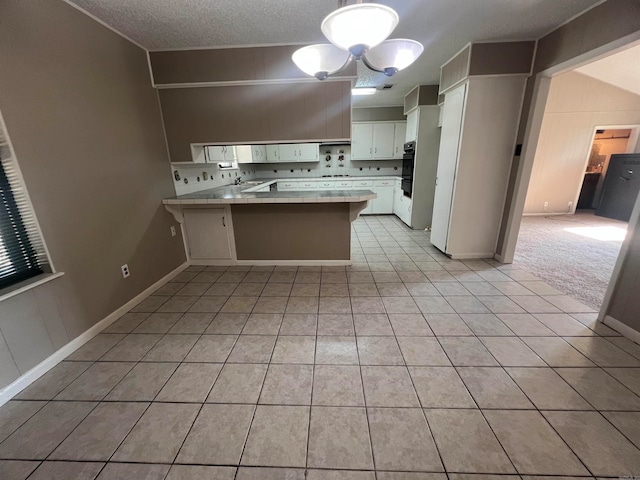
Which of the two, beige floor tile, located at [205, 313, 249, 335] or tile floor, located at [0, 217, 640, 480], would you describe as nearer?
tile floor, located at [0, 217, 640, 480]

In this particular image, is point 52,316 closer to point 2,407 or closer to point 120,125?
point 2,407

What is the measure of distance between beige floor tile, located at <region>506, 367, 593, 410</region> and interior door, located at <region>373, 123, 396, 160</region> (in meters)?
5.29

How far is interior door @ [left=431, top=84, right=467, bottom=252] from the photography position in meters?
3.11

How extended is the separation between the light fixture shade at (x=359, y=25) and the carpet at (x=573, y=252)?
9.52ft

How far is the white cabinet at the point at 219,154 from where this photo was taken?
3377 mm

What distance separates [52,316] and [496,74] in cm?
455

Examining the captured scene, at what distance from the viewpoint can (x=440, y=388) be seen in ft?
5.05

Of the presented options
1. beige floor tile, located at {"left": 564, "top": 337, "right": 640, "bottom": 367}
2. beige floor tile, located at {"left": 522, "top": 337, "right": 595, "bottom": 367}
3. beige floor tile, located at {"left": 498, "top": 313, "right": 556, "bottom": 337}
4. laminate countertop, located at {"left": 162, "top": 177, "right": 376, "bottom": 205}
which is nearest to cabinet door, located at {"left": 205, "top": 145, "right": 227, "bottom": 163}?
laminate countertop, located at {"left": 162, "top": 177, "right": 376, "bottom": 205}

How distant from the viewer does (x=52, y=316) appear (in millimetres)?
1792

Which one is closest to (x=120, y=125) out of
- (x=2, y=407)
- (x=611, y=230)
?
(x=2, y=407)

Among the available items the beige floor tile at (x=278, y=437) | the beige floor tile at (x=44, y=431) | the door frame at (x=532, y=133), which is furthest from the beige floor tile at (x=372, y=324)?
the door frame at (x=532, y=133)

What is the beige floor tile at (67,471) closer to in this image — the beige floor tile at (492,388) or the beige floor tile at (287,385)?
the beige floor tile at (287,385)

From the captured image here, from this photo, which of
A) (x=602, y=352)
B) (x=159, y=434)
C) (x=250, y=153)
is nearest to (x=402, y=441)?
(x=159, y=434)

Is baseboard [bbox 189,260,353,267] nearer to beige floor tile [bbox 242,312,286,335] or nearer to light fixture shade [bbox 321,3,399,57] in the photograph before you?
beige floor tile [bbox 242,312,286,335]
